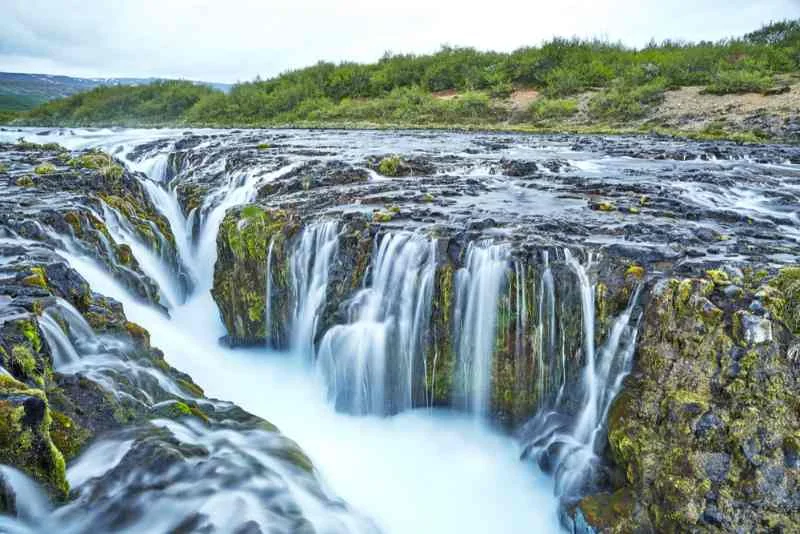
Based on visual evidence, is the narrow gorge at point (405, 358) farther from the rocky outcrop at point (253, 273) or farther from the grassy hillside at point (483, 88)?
the grassy hillside at point (483, 88)

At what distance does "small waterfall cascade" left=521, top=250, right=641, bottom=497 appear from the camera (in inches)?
237

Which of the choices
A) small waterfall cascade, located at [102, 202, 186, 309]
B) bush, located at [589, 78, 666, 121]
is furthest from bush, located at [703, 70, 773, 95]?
small waterfall cascade, located at [102, 202, 186, 309]

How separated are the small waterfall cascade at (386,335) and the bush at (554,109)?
94.1 feet

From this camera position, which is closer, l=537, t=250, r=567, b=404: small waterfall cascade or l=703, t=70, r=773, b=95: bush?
l=537, t=250, r=567, b=404: small waterfall cascade

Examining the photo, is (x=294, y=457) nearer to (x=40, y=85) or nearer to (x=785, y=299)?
(x=785, y=299)

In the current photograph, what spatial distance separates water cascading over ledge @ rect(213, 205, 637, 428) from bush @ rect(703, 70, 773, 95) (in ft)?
97.5

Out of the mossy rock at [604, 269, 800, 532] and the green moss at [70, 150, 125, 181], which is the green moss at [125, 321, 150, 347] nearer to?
the mossy rock at [604, 269, 800, 532]

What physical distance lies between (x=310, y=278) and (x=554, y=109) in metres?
29.2

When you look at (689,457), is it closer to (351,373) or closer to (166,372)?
(351,373)

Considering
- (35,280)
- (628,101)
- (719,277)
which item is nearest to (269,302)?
(35,280)

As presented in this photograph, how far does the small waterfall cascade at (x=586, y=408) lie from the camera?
237 inches

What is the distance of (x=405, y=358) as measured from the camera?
7965 millimetres

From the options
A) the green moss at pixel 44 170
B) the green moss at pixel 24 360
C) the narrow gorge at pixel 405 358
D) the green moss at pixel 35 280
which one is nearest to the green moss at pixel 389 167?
the narrow gorge at pixel 405 358

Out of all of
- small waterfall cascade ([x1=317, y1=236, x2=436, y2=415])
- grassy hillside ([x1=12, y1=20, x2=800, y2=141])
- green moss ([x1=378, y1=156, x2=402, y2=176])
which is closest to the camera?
small waterfall cascade ([x1=317, y1=236, x2=436, y2=415])
